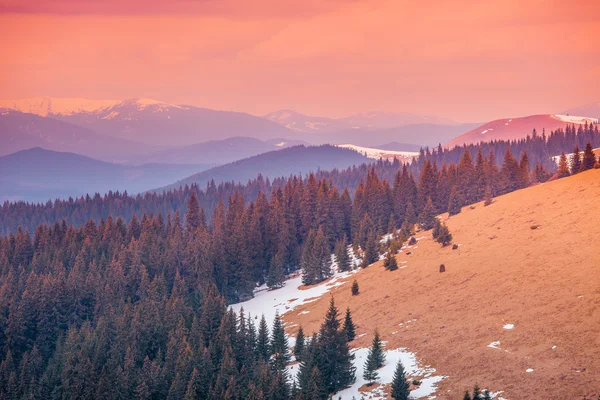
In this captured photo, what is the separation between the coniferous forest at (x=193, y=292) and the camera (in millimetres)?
56188

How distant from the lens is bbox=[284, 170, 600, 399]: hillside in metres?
44.0

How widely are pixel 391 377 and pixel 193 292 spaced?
5754cm

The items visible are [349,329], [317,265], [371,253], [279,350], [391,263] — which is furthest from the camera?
[317,265]

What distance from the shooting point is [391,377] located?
5075 centimetres

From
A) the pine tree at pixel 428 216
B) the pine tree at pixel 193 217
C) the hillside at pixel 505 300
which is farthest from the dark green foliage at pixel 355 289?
the pine tree at pixel 193 217

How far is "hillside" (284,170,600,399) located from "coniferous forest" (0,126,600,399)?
314 inches

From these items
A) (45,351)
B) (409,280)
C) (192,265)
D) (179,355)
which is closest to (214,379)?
(179,355)

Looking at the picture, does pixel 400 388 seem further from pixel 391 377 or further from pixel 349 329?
pixel 349 329

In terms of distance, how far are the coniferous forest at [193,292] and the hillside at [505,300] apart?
7983 millimetres

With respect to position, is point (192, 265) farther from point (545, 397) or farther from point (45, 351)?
point (545, 397)

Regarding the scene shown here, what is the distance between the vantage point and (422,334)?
58.5 m

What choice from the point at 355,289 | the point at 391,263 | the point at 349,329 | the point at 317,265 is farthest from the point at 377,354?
the point at 317,265

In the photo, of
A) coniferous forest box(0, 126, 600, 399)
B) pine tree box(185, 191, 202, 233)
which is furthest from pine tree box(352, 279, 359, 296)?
pine tree box(185, 191, 202, 233)

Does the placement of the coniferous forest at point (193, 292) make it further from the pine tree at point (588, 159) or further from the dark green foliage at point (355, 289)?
the dark green foliage at point (355, 289)
